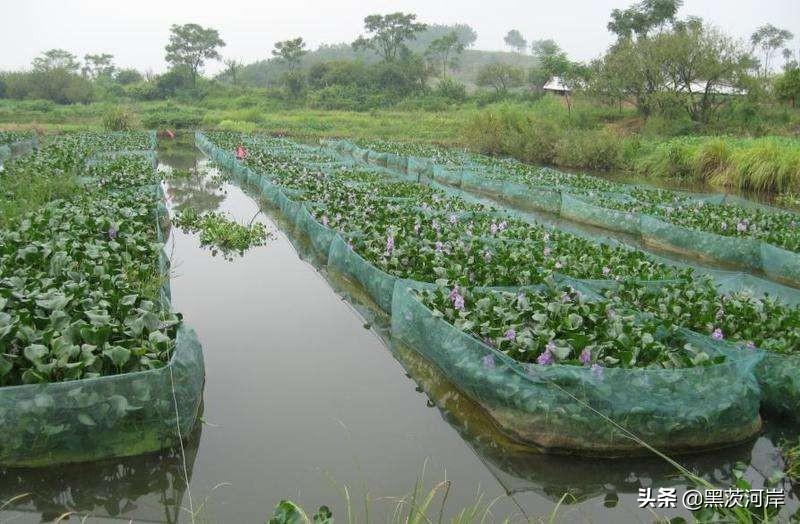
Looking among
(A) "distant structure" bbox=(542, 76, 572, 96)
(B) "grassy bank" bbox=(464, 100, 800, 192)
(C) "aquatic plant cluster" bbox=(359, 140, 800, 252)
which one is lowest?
(C) "aquatic plant cluster" bbox=(359, 140, 800, 252)

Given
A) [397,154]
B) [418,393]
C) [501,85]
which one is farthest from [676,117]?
[501,85]

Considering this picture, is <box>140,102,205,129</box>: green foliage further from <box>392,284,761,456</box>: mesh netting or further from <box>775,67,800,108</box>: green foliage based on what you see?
<box>392,284,761,456</box>: mesh netting

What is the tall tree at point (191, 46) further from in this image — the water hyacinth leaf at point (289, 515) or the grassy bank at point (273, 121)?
the water hyacinth leaf at point (289, 515)

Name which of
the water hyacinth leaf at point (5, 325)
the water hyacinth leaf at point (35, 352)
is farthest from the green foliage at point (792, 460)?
the water hyacinth leaf at point (5, 325)

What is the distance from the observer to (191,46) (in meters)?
67.3

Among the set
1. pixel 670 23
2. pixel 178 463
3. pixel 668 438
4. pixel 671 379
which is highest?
pixel 670 23

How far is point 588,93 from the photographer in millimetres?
32938

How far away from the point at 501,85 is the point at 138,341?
63.2 metres

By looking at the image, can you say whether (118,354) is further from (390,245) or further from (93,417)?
(390,245)

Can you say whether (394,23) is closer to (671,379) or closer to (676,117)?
(676,117)

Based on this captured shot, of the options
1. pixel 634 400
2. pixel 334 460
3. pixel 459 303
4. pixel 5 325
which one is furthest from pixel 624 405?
pixel 5 325

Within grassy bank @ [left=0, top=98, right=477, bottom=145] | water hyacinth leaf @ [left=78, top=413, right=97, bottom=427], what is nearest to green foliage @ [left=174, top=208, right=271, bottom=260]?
water hyacinth leaf @ [left=78, top=413, right=97, bottom=427]

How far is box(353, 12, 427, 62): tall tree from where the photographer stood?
70.0 m

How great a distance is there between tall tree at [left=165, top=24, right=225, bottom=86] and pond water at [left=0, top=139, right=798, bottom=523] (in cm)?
6517
